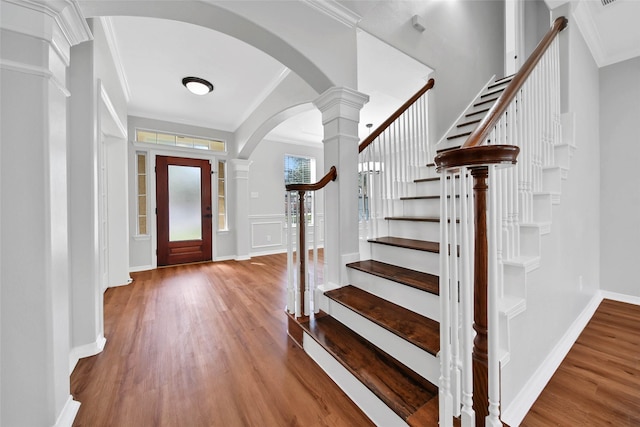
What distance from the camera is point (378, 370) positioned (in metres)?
1.31

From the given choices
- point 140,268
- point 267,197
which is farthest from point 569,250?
point 140,268

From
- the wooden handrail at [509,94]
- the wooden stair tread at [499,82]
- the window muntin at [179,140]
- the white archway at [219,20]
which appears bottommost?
the wooden handrail at [509,94]

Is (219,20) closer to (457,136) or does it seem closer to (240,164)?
(457,136)

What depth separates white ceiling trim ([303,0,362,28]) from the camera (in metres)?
1.88

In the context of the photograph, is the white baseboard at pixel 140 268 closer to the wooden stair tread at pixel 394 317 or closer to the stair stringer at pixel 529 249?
the wooden stair tread at pixel 394 317

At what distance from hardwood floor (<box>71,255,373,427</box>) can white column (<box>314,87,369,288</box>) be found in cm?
72

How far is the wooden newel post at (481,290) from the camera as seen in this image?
78 centimetres

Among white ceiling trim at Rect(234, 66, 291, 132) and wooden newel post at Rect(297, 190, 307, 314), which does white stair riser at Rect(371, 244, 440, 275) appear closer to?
wooden newel post at Rect(297, 190, 307, 314)

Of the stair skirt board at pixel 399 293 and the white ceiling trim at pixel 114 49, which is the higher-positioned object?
the white ceiling trim at pixel 114 49

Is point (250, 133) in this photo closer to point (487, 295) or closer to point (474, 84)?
point (474, 84)

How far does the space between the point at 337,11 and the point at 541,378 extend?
2778 millimetres

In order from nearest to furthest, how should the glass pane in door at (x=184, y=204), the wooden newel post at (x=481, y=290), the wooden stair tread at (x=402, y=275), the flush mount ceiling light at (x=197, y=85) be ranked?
the wooden newel post at (x=481, y=290), the wooden stair tread at (x=402, y=275), the flush mount ceiling light at (x=197, y=85), the glass pane in door at (x=184, y=204)

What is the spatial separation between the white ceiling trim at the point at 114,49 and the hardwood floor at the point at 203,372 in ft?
8.55

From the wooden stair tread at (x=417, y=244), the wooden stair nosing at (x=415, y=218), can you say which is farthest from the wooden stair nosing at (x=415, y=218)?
the wooden stair tread at (x=417, y=244)
